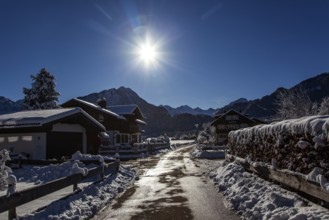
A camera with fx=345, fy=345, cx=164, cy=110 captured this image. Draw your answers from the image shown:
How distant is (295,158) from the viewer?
10133 millimetres

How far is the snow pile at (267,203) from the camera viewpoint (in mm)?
7460

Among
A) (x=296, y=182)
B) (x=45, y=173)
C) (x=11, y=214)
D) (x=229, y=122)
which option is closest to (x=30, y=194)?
(x=11, y=214)

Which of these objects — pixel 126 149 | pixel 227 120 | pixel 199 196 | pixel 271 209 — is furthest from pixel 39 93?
pixel 271 209

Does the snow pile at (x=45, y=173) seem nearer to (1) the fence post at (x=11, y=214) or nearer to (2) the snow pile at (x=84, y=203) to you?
(2) the snow pile at (x=84, y=203)

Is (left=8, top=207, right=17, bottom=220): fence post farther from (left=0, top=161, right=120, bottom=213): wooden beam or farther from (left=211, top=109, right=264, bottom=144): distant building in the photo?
(left=211, top=109, right=264, bottom=144): distant building

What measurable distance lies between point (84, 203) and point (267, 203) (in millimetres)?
5369

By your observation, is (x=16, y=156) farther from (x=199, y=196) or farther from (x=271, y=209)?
(x=271, y=209)

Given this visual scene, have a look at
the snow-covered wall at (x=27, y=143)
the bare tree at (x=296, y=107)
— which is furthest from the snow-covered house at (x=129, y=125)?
the snow-covered wall at (x=27, y=143)

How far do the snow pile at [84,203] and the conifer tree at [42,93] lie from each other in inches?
1873

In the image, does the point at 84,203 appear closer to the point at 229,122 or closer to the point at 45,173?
the point at 45,173

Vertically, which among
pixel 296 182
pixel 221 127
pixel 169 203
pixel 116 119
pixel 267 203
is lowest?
pixel 169 203

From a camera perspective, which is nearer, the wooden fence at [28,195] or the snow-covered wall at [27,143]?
the wooden fence at [28,195]

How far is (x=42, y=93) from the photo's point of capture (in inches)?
2365

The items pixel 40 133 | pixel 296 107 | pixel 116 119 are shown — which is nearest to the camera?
pixel 40 133
